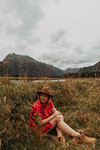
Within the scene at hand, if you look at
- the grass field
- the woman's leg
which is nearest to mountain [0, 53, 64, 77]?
the grass field

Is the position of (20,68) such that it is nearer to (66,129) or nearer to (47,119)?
(47,119)

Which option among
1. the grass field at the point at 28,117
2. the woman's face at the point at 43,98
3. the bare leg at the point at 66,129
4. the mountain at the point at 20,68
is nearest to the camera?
the grass field at the point at 28,117

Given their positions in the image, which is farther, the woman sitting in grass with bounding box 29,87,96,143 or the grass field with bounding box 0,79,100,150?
the woman sitting in grass with bounding box 29,87,96,143

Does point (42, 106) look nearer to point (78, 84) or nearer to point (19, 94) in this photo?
point (19, 94)

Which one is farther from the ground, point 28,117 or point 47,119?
point 47,119

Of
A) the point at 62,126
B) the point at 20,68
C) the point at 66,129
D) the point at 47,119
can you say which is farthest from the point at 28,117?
the point at 20,68

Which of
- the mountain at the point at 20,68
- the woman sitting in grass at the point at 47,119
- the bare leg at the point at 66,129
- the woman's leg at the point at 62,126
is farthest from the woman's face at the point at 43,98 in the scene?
the mountain at the point at 20,68

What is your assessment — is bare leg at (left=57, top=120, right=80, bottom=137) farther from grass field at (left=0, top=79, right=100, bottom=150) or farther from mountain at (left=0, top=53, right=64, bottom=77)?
mountain at (left=0, top=53, right=64, bottom=77)

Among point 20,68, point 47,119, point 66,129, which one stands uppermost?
point 20,68

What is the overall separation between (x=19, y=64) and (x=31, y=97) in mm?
2050

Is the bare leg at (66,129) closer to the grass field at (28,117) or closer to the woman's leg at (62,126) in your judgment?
the woman's leg at (62,126)

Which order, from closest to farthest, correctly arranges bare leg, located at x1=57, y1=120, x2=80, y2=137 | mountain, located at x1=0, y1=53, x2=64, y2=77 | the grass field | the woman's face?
the grass field → bare leg, located at x1=57, y1=120, x2=80, y2=137 → the woman's face → mountain, located at x1=0, y1=53, x2=64, y2=77

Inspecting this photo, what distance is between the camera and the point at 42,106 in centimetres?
318

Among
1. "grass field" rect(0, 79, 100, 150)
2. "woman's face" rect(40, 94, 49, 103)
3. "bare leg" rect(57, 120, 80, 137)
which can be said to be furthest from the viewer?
"woman's face" rect(40, 94, 49, 103)
